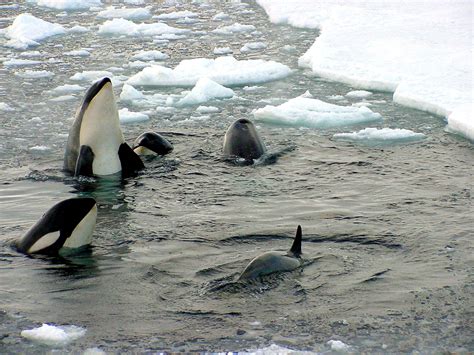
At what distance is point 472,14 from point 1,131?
10335 millimetres

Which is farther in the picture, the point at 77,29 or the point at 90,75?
the point at 77,29

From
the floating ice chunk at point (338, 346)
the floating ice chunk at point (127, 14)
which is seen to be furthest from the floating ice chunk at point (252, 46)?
the floating ice chunk at point (338, 346)

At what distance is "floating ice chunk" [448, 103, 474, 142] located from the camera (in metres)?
10.4

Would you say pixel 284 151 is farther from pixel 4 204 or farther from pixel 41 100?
pixel 41 100

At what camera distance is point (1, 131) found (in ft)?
37.5

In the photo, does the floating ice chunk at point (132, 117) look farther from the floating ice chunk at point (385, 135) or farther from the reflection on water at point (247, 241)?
the floating ice chunk at point (385, 135)

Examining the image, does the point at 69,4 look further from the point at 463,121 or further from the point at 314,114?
the point at 463,121

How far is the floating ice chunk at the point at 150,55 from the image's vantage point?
16.6 metres

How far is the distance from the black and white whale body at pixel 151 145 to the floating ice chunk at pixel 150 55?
6.46 metres

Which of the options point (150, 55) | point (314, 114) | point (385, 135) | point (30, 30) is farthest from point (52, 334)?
point (30, 30)

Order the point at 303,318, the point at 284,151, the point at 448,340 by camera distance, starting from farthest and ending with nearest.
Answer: the point at 284,151, the point at 303,318, the point at 448,340

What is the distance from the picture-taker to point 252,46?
17.1m

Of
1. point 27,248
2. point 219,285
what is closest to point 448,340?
point 219,285

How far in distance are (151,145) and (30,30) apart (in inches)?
397
